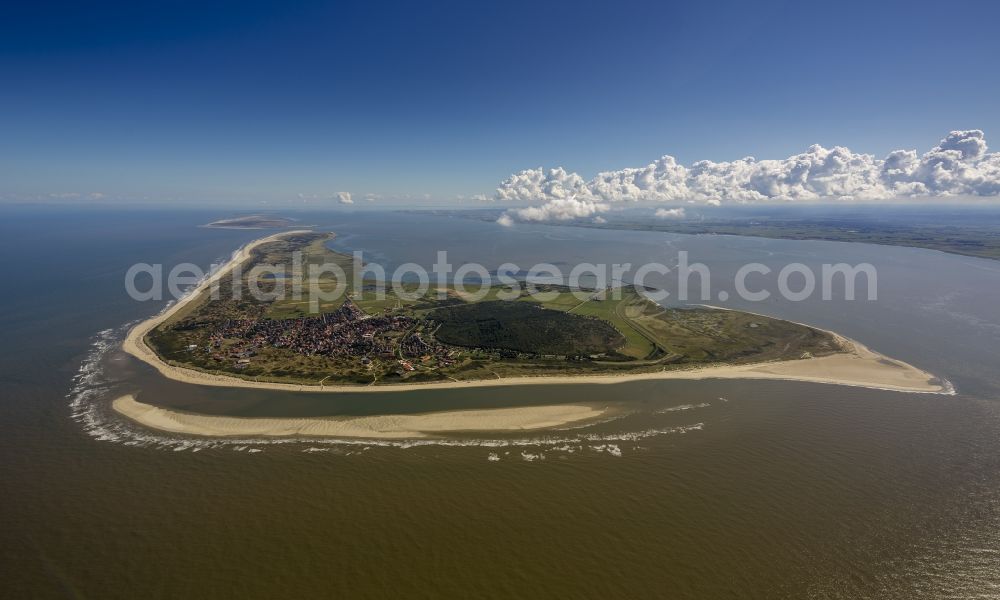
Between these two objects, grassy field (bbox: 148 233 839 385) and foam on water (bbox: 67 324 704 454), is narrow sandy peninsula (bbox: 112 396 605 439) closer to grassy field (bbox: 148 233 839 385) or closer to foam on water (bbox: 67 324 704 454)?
foam on water (bbox: 67 324 704 454)

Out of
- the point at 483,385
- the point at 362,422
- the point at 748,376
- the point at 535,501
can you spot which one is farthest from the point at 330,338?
the point at 748,376

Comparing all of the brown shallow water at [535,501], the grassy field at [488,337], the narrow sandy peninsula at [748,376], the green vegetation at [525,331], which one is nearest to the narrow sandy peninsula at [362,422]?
the brown shallow water at [535,501]

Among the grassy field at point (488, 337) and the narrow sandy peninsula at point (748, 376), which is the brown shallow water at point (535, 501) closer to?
the narrow sandy peninsula at point (748, 376)

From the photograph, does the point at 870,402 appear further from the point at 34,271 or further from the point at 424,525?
the point at 34,271

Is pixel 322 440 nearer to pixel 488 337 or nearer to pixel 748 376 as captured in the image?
pixel 488 337

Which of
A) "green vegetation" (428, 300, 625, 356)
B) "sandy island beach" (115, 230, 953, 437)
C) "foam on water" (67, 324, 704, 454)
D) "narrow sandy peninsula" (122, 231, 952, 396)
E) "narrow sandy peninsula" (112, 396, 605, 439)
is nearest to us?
"foam on water" (67, 324, 704, 454)

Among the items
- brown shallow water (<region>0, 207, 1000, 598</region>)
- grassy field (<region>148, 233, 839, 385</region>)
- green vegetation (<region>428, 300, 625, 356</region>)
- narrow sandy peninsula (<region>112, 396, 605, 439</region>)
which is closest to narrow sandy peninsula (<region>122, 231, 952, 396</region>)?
grassy field (<region>148, 233, 839, 385</region>)

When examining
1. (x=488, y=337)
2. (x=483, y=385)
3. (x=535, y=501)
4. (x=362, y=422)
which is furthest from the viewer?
(x=488, y=337)
